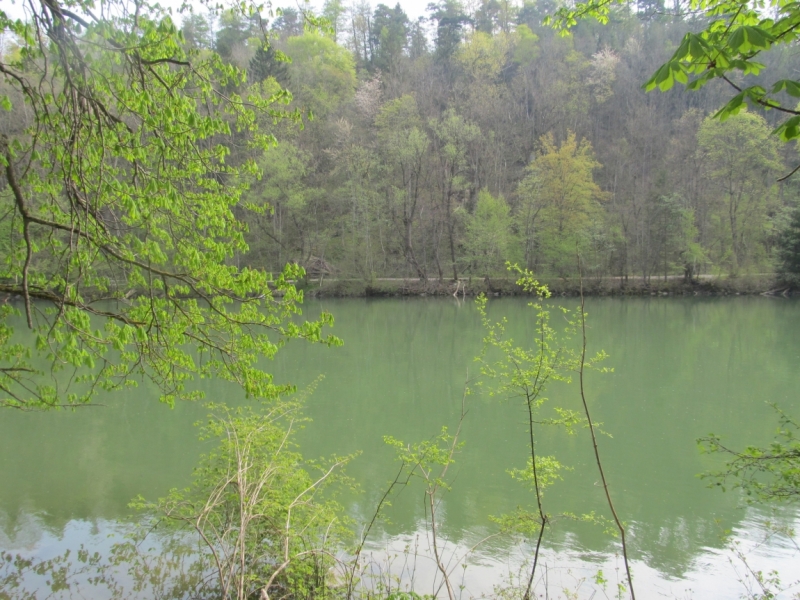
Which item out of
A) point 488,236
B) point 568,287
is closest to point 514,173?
point 488,236

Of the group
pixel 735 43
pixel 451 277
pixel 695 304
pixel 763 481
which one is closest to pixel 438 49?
pixel 451 277

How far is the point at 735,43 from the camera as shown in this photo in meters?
1.62

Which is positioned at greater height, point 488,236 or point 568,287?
point 488,236

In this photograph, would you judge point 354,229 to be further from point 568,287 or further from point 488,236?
point 568,287

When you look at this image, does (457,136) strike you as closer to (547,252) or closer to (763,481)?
(547,252)

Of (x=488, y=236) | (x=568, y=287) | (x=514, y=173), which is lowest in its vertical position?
(x=568, y=287)

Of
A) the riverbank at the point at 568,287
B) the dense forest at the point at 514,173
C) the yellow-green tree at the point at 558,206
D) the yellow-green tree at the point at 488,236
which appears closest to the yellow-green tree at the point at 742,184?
the dense forest at the point at 514,173

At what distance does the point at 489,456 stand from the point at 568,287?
76.9 feet

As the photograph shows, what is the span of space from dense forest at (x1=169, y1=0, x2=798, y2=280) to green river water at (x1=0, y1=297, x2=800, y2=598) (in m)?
15.1

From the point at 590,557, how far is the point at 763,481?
2.99 metres

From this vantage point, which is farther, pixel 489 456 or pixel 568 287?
pixel 568 287

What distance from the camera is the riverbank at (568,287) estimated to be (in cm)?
2783

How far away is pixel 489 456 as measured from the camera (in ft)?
24.4

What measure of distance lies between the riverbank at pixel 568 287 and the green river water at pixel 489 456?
13633mm
